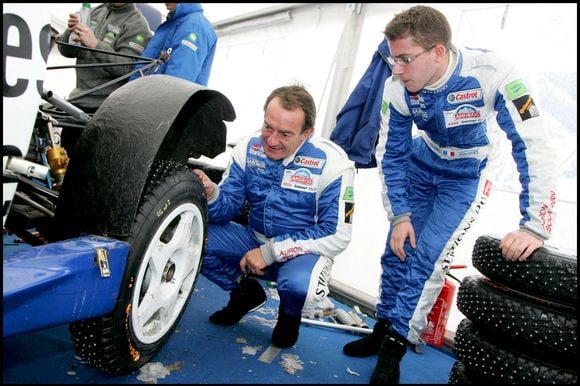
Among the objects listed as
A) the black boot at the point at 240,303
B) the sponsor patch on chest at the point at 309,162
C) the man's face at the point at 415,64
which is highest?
the man's face at the point at 415,64

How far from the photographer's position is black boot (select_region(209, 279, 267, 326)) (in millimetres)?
1836

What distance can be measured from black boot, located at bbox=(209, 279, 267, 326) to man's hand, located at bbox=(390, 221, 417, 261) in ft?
2.33

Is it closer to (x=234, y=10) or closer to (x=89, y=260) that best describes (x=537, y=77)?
(x=89, y=260)

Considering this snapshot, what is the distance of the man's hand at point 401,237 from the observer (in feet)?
5.75

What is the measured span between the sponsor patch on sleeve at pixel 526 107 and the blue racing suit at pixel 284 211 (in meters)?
0.72

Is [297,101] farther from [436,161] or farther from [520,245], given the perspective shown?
[520,245]

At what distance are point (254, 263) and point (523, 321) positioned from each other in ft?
3.37

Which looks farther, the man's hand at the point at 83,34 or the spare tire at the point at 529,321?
the man's hand at the point at 83,34

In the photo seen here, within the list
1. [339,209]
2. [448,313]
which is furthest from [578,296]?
[448,313]

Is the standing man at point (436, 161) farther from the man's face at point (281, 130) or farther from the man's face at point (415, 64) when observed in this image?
the man's face at point (281, 130)

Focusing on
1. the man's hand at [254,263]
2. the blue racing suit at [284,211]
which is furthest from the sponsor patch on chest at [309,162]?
the man's hand at [254,263]

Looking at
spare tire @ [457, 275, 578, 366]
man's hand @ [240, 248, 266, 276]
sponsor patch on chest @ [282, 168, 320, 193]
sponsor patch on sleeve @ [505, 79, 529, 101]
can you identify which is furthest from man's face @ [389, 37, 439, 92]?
man's hand @ [240, 248, 266, 276]

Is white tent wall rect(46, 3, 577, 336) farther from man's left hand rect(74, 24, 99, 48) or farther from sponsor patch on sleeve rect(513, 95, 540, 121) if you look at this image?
man's left hand rect(74, 24, 99, 48)

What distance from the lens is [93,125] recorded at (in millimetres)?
1069
